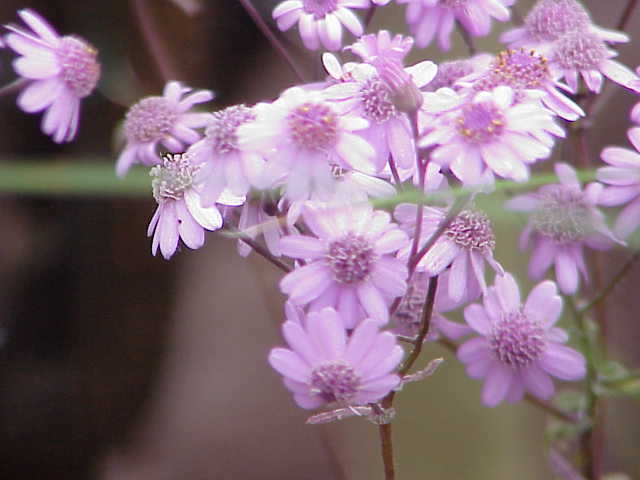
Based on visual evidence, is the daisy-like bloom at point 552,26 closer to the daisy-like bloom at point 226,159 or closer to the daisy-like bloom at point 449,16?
the daisy-like bloom at point 449,16

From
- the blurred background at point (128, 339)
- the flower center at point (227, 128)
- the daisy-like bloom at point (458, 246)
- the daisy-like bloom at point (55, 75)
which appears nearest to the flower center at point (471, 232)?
the daisy-like bloom at point (458, 246)

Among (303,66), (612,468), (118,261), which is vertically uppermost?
(303,66)

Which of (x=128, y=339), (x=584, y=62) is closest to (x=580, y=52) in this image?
(x=584, y=62)

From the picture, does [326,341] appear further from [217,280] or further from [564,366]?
[217,280]

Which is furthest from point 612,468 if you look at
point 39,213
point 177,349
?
point 39,213

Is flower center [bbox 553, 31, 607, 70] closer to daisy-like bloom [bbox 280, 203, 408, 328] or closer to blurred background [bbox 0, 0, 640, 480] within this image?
daisy-like bloom [bbox 280, 203, 408, 328]

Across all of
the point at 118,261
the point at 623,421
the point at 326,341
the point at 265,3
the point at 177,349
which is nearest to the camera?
the point at 326,341

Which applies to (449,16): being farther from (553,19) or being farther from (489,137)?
(489,137)
